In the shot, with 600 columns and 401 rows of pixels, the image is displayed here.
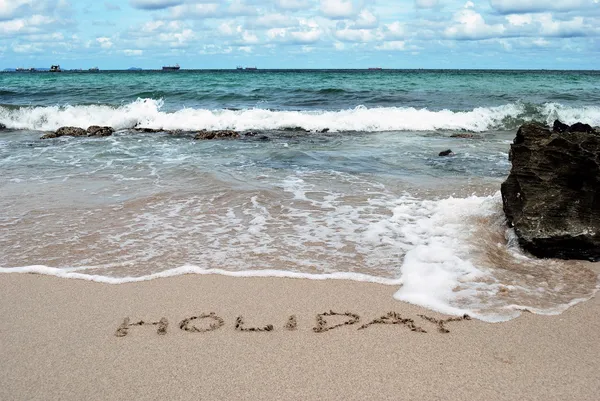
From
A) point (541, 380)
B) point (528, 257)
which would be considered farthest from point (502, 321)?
point (528, 257)

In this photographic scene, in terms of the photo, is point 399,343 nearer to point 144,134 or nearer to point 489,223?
point 489,223

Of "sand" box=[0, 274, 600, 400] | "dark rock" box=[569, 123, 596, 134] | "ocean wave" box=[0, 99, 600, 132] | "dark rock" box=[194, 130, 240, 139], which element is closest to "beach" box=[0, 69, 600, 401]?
"sand" box=[0, 274, 600, 400]

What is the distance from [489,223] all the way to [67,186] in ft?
20.5

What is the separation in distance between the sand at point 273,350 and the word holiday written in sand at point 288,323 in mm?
24

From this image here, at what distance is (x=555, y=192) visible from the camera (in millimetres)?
5230

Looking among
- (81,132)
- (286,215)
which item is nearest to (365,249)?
(286,215)

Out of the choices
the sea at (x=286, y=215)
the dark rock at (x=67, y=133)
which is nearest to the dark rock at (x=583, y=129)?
the sea at (x=286, y=215)

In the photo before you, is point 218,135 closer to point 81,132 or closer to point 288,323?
point 81,132

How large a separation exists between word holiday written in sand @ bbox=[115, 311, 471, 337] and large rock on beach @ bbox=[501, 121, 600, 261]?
68.5 inches

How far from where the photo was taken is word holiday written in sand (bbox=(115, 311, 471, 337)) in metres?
3.59

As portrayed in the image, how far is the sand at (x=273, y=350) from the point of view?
9.48 feet

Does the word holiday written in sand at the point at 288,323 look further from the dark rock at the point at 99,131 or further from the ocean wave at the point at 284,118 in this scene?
the ocean wave at the point at 284,118

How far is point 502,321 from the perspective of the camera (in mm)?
3664

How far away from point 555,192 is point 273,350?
357cm
